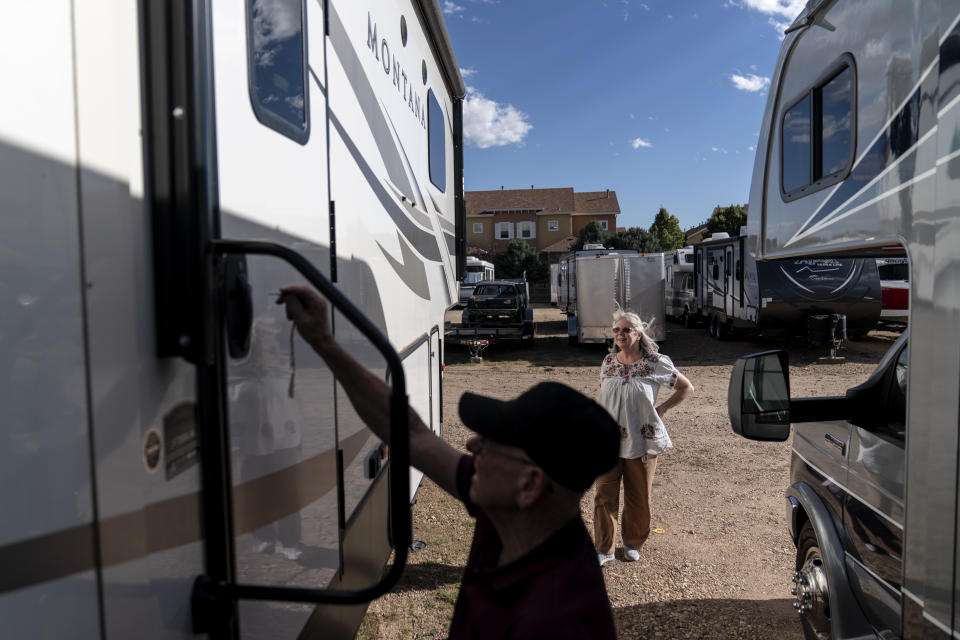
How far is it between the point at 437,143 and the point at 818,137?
3.05 meters

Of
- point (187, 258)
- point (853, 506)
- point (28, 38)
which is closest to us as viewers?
point (28, 38)

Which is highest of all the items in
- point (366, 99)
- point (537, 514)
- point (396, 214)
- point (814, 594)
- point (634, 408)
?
point (366, 99)

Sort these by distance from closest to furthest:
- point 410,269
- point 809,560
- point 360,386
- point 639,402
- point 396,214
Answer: point 360,386, point 809,560, point 396,214, point 410,269, point 639,402

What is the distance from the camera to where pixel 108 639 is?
1097mm

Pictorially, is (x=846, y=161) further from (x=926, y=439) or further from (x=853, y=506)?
(x=853, y=506)

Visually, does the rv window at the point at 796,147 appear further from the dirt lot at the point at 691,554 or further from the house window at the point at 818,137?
the dirt lot at the point at 691,554

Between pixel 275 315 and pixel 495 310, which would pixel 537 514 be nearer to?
pixel 275 315

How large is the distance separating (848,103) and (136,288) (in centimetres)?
221

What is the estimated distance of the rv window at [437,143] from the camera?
4680 mm

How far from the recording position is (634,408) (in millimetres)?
4137

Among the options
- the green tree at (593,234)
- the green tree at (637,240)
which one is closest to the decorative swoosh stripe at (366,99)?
the green tree at (637,240)

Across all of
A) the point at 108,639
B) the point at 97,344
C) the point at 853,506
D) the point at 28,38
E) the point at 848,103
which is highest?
the point at 848,103

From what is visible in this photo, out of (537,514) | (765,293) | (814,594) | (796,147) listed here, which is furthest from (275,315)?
(765,293)

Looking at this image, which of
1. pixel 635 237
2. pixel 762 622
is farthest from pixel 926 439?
pixel 635 237
